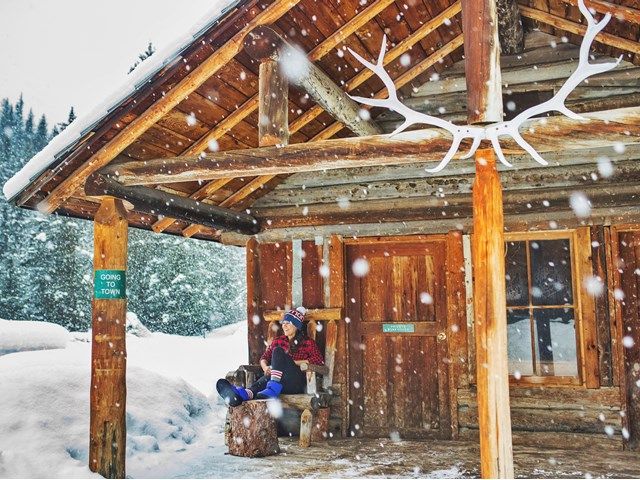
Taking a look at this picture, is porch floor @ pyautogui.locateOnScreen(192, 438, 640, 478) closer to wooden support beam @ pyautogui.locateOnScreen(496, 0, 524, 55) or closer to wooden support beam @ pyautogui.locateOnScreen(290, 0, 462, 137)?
wooden support beam @ pyautogui.locateOnScreen(290, 0, 462, 137)

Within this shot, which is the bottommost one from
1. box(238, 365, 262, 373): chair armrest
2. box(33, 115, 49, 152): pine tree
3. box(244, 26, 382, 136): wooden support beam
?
box(238, 365, 262, 373): chair armrest

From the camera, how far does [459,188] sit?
26.2 ft

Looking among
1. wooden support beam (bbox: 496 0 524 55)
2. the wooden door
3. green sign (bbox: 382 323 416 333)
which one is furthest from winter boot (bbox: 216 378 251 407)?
wooden support beam (bbox: 496 0 524 55)

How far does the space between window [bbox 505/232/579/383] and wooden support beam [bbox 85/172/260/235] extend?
3467 mm

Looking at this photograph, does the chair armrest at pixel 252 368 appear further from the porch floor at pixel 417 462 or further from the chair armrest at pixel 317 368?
the porch floor at pixel 417 462

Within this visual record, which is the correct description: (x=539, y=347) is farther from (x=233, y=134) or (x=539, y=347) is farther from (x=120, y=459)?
(x=120, y=459)

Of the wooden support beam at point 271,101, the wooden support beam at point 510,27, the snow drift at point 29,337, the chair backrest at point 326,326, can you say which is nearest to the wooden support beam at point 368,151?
the wooden support beam at point 271,101

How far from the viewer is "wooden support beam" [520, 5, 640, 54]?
676cm

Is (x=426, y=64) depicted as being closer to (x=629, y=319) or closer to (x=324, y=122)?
(x=324, y=122)

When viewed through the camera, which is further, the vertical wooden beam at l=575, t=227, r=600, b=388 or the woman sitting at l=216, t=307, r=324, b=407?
the woman sitting at l=216, t=307, r=324, b=407

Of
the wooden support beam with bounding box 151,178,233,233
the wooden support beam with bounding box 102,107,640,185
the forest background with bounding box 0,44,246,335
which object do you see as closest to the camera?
the wooden support beam with bounding box 102,107,640,185

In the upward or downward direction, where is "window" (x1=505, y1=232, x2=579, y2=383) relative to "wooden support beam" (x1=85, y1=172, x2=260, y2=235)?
downward

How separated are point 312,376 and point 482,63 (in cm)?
449

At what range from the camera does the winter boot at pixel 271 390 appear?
7.29 m
